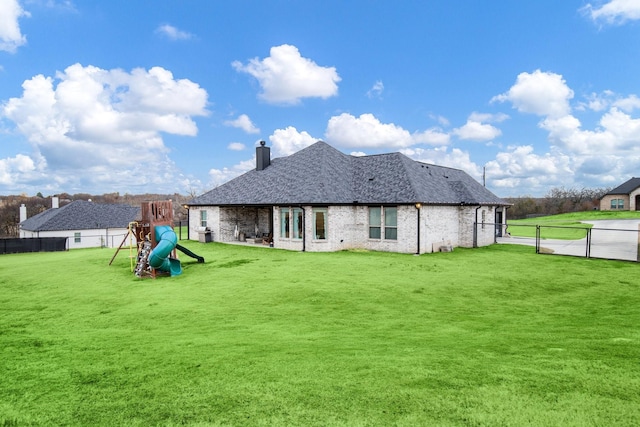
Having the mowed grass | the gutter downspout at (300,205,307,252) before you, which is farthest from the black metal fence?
the gutter downspout at (300,205,307,252)

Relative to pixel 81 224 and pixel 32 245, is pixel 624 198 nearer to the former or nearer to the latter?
pixel 32 245

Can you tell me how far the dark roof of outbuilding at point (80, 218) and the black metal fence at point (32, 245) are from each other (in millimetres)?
16034

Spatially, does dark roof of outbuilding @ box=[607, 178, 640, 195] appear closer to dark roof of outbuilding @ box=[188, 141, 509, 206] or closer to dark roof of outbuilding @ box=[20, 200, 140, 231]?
dark roof of outbuilding @ box=[188, 141, 509, 206]

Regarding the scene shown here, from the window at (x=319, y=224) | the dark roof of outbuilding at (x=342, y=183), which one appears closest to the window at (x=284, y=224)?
the dark roof of outbuilding at (x=342, y=183)

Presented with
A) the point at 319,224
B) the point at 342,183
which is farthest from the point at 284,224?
the point at 342,183

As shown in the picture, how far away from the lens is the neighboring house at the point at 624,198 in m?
62.4

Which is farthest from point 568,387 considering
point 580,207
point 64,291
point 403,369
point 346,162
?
point 580,207

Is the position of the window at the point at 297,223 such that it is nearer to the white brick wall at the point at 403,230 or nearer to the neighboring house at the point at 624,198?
the white brick wall at the point at 403,230

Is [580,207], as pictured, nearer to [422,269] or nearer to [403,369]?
[422,269]

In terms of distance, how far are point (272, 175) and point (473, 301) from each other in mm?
18251

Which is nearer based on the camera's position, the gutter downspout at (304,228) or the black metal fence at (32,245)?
the gutter downspout at (304,228)

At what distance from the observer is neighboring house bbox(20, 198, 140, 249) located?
41.9 metres

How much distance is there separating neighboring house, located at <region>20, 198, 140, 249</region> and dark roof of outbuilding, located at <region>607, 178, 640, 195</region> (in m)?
76.6

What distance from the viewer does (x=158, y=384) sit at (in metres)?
4.84
